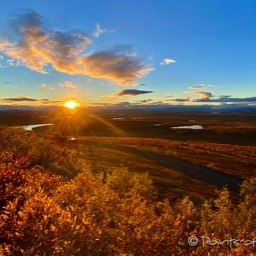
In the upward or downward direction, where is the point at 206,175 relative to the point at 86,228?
downward

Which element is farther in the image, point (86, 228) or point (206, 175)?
point (206, 175)

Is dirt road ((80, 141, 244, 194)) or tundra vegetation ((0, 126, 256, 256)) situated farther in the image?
dirt road ((80, 141, 244, 194))

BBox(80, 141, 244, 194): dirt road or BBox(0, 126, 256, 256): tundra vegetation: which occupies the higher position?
BBox(0, 126, 256, 256): tundra vegetation

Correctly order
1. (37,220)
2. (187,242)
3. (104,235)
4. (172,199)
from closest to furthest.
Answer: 1. (37,220)
2. (104,235)
3. (187,242)
4. (172,199)

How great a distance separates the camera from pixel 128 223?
8.67 metres

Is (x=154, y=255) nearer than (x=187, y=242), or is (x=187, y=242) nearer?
(x=154, y=255)

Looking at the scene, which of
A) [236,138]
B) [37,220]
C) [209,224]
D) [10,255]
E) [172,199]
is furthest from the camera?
[236,138]

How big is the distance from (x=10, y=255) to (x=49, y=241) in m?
0.80

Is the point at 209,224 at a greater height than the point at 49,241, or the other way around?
the point at 49,241

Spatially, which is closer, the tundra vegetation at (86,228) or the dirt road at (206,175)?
the tundra vegetation at (86,228)

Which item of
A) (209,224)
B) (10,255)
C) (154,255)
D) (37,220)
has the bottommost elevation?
(209,224)

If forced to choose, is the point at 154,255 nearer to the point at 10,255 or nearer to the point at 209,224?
the point at 10,255

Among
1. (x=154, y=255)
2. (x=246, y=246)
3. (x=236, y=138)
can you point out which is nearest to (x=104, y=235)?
(x=154, y=255)

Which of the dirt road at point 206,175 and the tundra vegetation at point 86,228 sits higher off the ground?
the tundra vegetation at point 86,228
